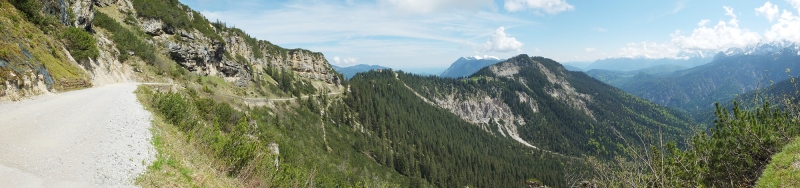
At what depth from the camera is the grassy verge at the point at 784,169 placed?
41.6ft

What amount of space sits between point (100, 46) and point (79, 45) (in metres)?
8.28

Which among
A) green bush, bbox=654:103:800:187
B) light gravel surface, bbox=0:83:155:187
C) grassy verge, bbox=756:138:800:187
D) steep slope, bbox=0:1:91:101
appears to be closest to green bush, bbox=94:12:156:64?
steep slope, bbox=0:1:91:101

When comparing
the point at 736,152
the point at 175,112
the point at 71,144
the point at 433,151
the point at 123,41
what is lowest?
the point at 433,151

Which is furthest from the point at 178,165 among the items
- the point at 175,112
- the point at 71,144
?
the point at 175,112

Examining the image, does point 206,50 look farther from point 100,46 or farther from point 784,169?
point 784,169

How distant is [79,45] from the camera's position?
30156 mm

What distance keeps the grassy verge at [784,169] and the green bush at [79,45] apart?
46.3m

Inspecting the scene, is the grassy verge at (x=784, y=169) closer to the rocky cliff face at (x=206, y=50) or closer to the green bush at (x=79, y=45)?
the green bush at (x=79, y=45)

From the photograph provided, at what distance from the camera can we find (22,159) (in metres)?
9.63

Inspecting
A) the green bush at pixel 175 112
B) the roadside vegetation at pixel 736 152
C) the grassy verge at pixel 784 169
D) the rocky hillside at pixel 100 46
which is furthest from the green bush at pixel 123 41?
the grassy verge at pixel 784 169

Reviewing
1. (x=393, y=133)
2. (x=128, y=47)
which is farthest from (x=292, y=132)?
(x=393, y=133)

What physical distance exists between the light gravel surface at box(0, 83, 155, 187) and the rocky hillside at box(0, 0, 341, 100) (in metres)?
3.21

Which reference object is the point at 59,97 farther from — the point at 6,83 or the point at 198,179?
the point at 198,179

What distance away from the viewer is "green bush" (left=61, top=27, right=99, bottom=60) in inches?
1151
